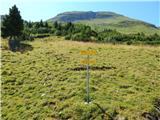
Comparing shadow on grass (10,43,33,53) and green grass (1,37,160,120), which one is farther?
shadow on grass (10,43,33,53)

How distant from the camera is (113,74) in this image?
29.0m

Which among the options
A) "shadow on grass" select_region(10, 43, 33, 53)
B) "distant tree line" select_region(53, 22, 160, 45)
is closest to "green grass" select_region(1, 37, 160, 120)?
"shadow on grass" select_region(10, 43, 33, 53)

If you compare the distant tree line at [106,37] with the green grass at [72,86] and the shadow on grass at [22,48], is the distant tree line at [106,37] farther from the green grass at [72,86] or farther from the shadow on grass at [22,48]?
the green grass at [72,86]

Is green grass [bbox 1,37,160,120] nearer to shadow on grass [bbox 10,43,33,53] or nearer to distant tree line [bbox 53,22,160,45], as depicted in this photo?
shadow on grass [bbox 10,43,33,53]

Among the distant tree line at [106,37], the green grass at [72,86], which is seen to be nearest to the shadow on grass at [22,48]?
the green grass at [72,86]

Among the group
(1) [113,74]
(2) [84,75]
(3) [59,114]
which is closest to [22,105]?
(3) [59,114]

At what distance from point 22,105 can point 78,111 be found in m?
4.28

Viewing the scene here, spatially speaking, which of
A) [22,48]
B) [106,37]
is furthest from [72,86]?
[106,37]

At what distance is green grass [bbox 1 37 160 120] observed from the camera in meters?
21.6

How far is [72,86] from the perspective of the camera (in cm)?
2556

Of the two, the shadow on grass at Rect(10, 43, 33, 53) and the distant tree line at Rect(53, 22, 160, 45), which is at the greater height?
the shadow on grass at Rect(10, 43, 33, 53)

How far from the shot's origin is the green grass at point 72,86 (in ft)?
71.0

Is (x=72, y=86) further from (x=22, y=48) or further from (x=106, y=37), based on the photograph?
(x=106, y=37)

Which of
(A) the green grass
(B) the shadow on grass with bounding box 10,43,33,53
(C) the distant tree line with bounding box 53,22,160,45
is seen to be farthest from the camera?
(C) the distant tree line with bounding box 53,22,160,45
